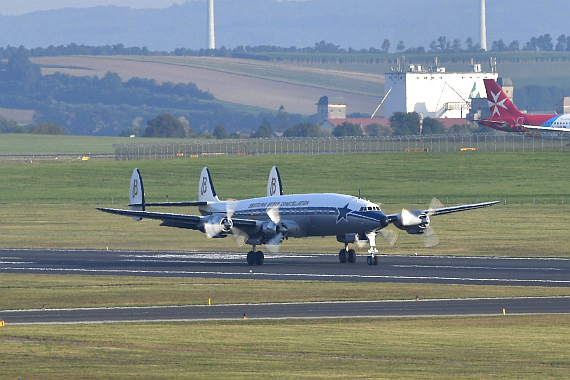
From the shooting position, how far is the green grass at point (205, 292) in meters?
47.8

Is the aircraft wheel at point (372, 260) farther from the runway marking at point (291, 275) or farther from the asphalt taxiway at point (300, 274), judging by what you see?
the runway marking at point (291, 275)

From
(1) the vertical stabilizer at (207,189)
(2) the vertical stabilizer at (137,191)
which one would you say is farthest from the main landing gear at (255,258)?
(2) the vertical stabilizer at (137,191)

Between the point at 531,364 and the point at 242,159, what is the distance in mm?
116913

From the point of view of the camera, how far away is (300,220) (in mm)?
64562

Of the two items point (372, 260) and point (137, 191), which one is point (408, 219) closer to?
point (372, 260)

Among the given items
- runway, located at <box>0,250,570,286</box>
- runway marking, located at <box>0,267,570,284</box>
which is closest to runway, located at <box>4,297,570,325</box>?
runway marking, located at <box>0,267,570,284</box>

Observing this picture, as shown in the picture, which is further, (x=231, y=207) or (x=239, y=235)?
(x=231, y=207)

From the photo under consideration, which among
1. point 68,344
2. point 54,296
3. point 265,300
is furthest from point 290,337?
point 54,296

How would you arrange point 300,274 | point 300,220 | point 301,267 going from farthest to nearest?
point 300,220, point 301,267, point 300,274

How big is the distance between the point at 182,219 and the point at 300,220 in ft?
23.3

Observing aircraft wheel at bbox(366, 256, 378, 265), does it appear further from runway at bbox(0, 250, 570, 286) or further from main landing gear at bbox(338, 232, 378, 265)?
runway at bbox(0, 250, 570, 286)

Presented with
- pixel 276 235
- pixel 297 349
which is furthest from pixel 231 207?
pixel 297 349

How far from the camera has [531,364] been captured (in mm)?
31750

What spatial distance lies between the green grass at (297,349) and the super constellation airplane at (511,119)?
11230 cm
